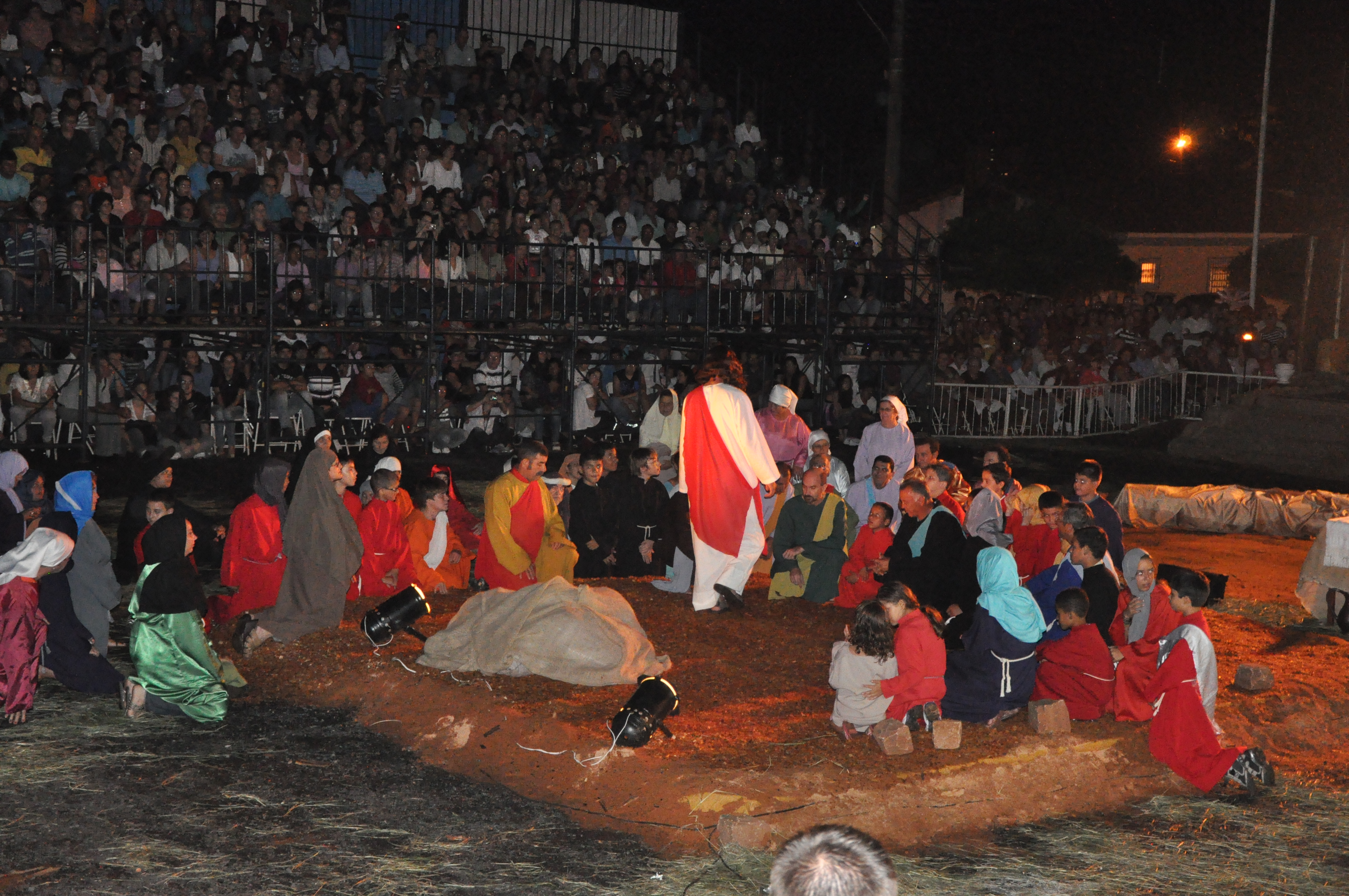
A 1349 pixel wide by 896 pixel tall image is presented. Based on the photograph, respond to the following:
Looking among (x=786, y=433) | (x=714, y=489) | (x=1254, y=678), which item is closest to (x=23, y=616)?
(x=714, y=489)

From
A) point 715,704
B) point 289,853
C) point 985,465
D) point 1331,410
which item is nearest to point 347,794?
point 289,853

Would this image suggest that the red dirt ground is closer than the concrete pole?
Yes

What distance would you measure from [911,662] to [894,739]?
0.41 metres

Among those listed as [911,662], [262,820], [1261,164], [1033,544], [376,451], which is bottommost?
[262,820]

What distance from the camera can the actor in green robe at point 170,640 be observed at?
690 centimetres

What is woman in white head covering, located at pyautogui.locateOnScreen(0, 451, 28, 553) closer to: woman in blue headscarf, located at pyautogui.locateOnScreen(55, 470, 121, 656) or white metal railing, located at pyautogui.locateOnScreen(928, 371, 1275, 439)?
woman in blue headscarf, located at pyautogui.locateOnScreen(55, 470, 121, 656)

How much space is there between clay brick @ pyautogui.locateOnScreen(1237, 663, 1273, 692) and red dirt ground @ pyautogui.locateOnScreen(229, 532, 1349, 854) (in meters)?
0.09

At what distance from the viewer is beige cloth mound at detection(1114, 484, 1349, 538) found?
13.1m

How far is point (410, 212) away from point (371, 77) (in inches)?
207

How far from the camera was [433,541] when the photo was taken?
9352 millimetres

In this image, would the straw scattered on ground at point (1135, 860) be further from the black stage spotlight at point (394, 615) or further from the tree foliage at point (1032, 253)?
the tree foliage at point (1032, 253)

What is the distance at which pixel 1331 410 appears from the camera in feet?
59.0

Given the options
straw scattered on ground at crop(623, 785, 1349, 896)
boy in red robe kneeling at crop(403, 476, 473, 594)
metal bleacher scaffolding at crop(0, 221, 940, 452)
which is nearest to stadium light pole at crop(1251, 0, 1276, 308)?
metal bleacher scaffolding at crop(0, 221, 940, 452)

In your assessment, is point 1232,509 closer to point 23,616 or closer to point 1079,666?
point 1079,666
